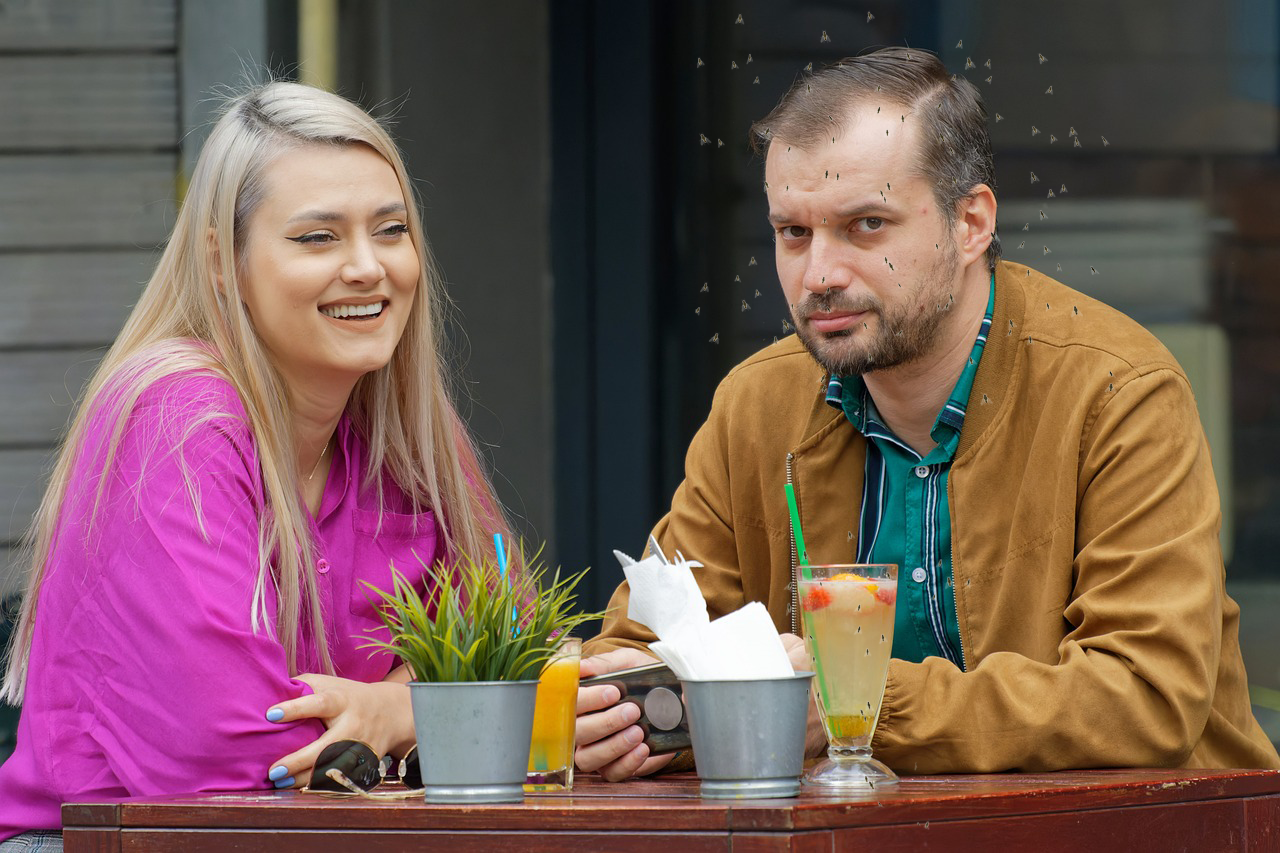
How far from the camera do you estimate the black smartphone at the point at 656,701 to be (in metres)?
1.75

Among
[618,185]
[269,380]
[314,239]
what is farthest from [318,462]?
[618,185]

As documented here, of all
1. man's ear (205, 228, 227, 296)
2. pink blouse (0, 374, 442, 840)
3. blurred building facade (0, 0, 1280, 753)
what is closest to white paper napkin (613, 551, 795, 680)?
pink blouse (0, 374, 442, 840)

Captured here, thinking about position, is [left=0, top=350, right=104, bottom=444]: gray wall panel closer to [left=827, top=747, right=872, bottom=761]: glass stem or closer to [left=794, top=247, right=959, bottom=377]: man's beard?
[left=794, top=247, right=959, bottom=377]: man's beard

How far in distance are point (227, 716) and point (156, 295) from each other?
72cm

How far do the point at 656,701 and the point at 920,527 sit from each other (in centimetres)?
55

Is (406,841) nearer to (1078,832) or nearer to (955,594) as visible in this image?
(1078,832)

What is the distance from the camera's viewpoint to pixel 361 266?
7.08 feet

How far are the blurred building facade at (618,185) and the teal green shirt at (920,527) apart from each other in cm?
118

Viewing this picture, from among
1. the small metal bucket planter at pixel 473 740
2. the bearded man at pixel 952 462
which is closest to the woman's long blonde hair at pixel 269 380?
the bearded man at pixel 952 462

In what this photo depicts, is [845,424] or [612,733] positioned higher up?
[845,424]

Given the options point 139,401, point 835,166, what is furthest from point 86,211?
point 835,166

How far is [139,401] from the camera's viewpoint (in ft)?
6.45

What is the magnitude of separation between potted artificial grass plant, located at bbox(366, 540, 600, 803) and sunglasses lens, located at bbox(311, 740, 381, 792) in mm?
201

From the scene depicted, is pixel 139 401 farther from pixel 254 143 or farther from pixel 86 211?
pixel 86 211
